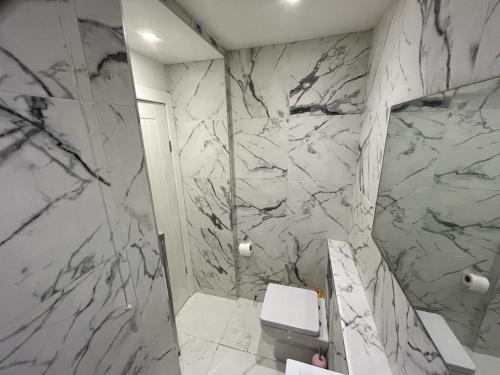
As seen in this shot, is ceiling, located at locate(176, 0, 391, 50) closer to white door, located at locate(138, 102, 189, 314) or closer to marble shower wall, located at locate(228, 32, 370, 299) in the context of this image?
marble shower wall, located at locate(228, 32, 370, 299)

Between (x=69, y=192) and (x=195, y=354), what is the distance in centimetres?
177

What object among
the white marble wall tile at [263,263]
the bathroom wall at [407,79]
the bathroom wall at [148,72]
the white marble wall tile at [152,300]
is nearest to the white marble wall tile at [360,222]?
the bathroom wall at [407,79]

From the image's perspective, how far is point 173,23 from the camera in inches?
41.4

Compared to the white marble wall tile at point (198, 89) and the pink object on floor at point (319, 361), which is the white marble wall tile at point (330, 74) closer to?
the white marble wall tile at point (198, 89)

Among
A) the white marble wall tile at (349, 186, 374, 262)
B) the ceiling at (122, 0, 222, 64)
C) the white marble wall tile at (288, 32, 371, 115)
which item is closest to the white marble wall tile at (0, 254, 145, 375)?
the ceiling at (122, 0, 222, 64)

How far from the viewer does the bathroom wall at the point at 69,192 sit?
0.45 meters

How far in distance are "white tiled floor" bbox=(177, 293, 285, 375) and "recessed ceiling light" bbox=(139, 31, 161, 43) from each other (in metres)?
2.31

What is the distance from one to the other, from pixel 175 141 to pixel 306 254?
5.11 feet

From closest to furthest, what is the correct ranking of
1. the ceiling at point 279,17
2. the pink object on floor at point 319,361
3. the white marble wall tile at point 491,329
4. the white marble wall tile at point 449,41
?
the white marble wall tile at point 491,329, the white marble wall tile at point 449,41, the ceiling at point 279,17, the pink object on floor at point 319,361

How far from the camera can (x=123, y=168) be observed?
2.31 ft

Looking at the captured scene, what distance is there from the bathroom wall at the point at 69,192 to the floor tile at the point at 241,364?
3.45 ft

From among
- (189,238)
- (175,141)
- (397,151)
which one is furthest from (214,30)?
(189,238)

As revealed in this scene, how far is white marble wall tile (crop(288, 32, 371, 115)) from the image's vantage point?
4.58 feet

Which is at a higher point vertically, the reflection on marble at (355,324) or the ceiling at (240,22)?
the ceiling at (240,22)
